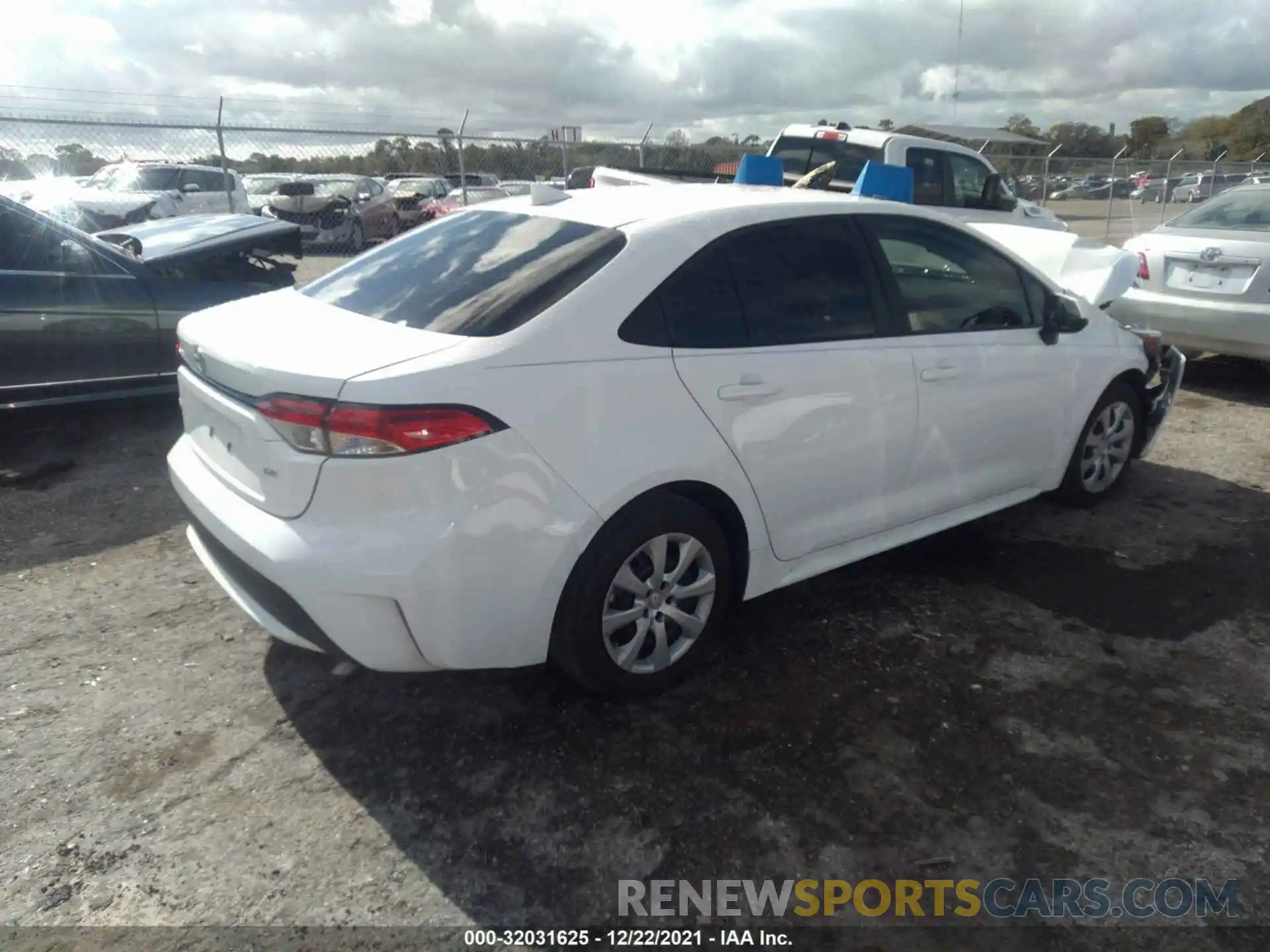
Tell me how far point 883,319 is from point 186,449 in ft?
8.43

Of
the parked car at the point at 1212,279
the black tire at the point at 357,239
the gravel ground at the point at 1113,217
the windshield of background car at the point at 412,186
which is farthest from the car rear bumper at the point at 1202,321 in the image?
the gravel ground at the point at 1113,217

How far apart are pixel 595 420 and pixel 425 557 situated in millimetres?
626

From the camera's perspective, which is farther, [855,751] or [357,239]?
[357,239]

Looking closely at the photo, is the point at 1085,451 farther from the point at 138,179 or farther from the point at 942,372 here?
the point at 138,179

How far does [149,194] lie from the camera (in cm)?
1334

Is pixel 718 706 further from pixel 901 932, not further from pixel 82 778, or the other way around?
pixel 82 778

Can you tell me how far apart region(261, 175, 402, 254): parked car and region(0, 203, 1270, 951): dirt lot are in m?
13.0

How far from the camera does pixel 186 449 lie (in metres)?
3.21

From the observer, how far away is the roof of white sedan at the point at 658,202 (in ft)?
10.4

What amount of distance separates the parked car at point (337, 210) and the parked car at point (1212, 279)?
41.4ft

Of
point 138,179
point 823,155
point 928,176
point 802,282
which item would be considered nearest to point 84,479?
point 802,282

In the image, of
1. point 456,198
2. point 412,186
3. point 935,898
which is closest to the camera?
point 935,898

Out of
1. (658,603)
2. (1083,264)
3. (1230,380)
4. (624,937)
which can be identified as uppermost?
(1083,264)

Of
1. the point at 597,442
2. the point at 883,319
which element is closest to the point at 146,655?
the point at 597,442
